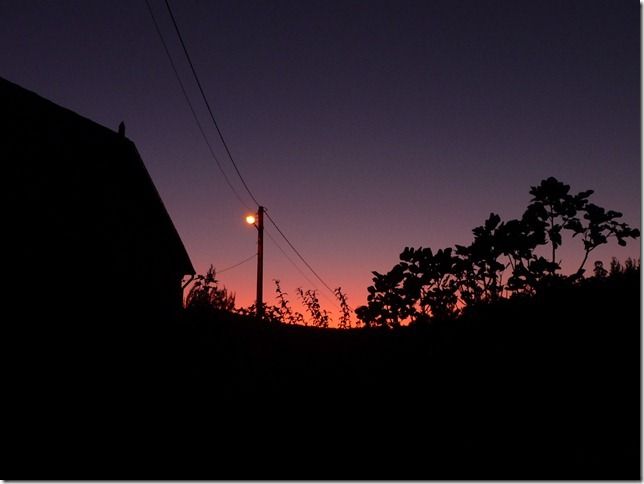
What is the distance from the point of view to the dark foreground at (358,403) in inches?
153

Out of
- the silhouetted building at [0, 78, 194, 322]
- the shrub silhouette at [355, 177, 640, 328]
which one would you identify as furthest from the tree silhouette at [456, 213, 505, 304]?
the silhouetted building at [0, 78, 194, 322]

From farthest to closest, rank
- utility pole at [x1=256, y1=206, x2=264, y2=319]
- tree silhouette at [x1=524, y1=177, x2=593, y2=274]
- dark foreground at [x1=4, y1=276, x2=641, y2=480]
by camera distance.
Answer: utility pole at [x1=256, y1=206, x2=264, y2=319] → tree silhouette at [x1=524, y1=177, x2=593, y2=274] → dark foreground at [x1=4, y1=276, x2=641, y2=480]

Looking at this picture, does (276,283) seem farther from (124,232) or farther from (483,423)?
(483,423)

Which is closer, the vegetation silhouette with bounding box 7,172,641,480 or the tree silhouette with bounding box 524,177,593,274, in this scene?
the vegetation silhouette with bounding box 7,172,641,480

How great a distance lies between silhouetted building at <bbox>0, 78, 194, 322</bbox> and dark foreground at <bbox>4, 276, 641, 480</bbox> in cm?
137

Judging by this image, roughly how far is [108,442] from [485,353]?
4488 millimetres

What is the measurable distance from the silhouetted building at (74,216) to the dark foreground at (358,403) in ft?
4.50

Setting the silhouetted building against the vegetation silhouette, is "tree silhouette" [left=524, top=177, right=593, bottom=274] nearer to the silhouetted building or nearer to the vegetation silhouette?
the vegetation silhouette

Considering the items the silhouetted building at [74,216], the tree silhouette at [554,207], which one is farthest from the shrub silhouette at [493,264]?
the silhouetted building at [74,216]

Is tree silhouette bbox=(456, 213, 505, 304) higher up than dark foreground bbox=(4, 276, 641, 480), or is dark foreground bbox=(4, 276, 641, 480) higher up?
tree silhouette bbox=(456, 213, 505, 304)

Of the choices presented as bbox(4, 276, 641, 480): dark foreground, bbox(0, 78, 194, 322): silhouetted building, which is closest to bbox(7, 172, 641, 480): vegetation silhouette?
bbox(4, 276, 641, 480): dark foreground

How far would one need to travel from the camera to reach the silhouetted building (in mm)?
9000

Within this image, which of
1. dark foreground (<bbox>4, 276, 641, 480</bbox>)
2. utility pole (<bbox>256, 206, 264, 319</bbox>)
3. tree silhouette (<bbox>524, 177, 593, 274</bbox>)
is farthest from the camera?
utility pole (<bbox>256, 206, 264, 319</bbox>)

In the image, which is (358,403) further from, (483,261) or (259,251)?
(259,251)
